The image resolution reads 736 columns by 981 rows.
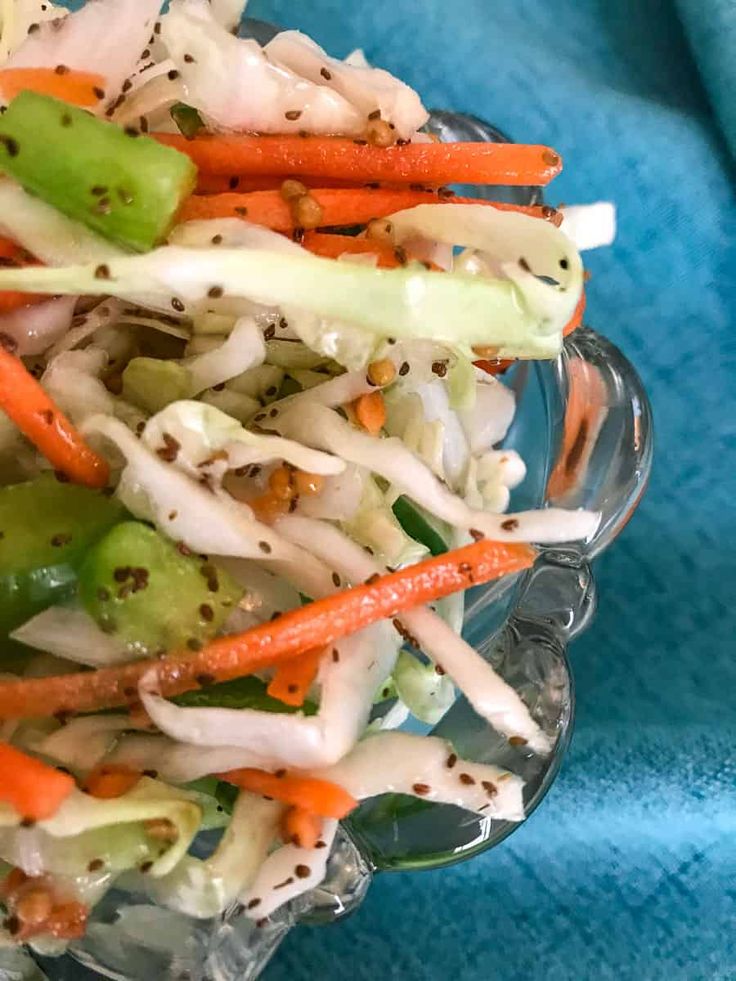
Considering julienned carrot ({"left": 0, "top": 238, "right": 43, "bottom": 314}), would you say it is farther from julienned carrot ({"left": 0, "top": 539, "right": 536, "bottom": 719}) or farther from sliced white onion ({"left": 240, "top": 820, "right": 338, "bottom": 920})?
sliced white onion ({"left": 240, "top": 820, "right": 338, "bottom": 920})

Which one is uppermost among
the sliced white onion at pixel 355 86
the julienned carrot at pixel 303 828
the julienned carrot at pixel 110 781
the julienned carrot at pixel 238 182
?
the sliced white onion at pixel 355 86

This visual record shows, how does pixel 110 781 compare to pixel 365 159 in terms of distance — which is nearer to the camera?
pixel 110 781

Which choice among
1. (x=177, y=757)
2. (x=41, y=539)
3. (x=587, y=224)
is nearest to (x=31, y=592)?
(x=41, y=539)

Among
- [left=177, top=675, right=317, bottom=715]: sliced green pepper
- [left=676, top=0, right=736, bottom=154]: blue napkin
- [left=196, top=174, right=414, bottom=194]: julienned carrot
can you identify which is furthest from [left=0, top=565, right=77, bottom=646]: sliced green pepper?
[left=676, top=0, right=736, bottom=154]: blue napkin

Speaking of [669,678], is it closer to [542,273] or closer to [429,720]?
[429,720]

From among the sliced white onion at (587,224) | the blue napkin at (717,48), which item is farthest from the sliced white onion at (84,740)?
the blue napkin at (717,48)

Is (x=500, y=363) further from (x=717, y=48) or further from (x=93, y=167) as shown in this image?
(x=717, y=48)

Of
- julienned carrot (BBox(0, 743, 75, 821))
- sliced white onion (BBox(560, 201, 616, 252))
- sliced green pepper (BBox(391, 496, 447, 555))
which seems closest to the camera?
julienned carrot (BBox(0, 743, 75, 821))

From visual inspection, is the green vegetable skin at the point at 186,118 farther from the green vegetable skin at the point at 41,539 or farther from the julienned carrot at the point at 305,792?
the julienned carrot at the point at 305,792
